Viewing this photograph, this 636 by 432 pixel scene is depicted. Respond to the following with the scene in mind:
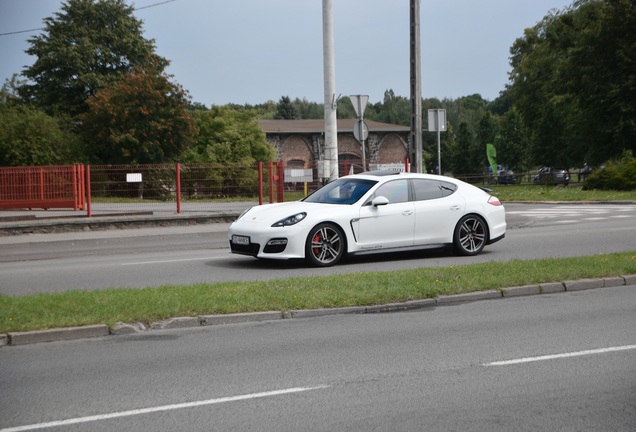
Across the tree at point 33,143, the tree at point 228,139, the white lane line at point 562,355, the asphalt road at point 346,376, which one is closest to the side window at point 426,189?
the asphalt road at point 346,376

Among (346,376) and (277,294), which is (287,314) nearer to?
(277,294)

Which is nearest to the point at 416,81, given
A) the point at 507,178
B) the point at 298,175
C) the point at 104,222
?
the point at 298,175

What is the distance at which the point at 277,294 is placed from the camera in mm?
9461

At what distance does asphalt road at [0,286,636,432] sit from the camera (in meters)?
5.23

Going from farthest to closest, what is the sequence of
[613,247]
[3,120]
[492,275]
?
[3,120] < [613,247] < [492,275]

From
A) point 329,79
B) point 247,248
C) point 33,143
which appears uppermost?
point 329,79

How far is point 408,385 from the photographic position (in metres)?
6.00

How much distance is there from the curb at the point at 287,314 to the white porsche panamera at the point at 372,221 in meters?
3.43

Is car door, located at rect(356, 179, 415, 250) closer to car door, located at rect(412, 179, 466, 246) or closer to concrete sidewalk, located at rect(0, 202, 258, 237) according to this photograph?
car door, located at rect(412, 179, 466, 246)

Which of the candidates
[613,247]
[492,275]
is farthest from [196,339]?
[613,247]

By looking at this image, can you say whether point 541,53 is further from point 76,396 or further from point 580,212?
point 76,396

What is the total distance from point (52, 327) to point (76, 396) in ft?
7.41

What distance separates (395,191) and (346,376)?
756 cm

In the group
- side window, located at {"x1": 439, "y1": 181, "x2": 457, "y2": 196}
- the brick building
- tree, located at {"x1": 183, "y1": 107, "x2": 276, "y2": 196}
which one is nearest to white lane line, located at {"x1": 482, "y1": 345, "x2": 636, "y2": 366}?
side window, located at {"x1": 439, "y1": 181, "x2": 457, "y2": 196}
